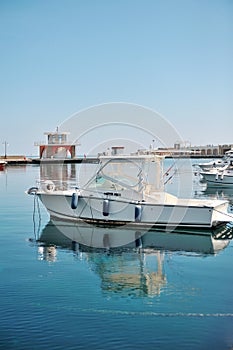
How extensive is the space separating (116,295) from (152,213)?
301 inches

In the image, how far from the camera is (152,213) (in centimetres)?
1684

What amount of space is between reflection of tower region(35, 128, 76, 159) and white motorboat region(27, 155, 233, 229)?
5848cm

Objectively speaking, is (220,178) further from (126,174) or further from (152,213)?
(152,213)

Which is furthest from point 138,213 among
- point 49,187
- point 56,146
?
Result: point 56,146

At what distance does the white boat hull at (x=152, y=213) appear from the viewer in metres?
16.7

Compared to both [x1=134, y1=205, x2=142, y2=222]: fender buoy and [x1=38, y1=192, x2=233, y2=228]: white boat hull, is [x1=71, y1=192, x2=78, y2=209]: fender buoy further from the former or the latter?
[x1=134, y1=205, x2=142, y2=222]: fender buoy

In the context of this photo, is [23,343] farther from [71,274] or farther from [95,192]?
[95,192]

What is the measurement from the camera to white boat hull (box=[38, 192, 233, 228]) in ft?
54.7

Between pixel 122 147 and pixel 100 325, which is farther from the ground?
pixel 122 147

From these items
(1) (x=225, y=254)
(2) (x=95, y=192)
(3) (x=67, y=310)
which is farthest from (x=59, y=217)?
(3) (x=67, y=310)

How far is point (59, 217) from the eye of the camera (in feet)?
62.1

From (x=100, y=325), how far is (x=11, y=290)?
2.74m

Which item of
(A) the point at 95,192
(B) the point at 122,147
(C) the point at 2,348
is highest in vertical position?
(B) the point at 122,147

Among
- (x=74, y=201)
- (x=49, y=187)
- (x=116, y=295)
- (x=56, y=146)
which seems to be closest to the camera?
(x=116, y=295)
